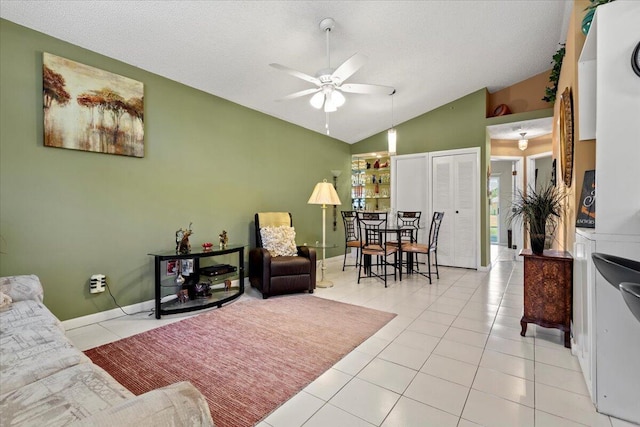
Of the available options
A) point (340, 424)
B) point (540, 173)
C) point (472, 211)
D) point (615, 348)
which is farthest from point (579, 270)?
point (540, 173)

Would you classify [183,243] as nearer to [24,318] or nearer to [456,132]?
[24,318]

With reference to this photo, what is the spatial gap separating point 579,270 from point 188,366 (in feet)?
9.36

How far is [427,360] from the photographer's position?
2.20 m

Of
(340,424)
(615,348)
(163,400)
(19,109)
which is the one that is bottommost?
(340,424)

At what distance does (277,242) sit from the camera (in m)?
4.14

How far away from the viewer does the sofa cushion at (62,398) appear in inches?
37.6

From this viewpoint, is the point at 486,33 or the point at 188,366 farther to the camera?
the point at 486,33

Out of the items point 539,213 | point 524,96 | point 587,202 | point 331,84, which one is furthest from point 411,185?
point 587,202

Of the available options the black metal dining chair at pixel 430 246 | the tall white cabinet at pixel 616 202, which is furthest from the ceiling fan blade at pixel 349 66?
the black metal dining chair at pixel 430 246

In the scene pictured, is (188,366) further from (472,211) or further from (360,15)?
(472,211)

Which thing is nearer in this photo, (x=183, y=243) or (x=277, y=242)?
(x=183, y=243)

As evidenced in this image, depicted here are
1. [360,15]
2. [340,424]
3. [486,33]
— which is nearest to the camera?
[340,424]

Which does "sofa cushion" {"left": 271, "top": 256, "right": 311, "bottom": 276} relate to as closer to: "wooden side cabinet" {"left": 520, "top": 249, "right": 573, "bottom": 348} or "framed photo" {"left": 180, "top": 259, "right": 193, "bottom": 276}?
"framed photo" {"left": 180, "top": 259, "right": 193, "bottom": 276}

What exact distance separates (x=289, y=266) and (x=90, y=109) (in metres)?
2.67
